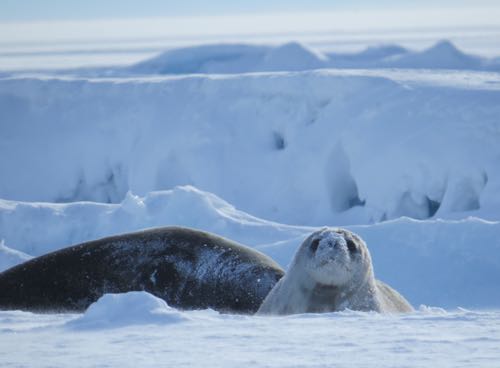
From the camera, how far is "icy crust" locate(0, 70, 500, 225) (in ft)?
33.7

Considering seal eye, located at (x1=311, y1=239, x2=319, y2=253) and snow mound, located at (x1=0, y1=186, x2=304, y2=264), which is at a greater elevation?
snow mound, located at (x1=0, y1=186, x2=304, y2=264)

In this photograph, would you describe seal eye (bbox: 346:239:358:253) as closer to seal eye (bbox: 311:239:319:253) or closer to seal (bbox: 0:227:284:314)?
seal eye (bbox: 311:239:319:253)

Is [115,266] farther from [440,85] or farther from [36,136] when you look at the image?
[36,136]

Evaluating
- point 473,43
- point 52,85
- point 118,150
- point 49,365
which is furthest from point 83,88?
point 473,43

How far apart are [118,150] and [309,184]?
274 centimetres

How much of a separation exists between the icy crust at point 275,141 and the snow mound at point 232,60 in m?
2.76

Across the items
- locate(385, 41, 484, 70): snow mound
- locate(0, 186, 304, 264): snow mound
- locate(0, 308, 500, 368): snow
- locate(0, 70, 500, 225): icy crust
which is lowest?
locate(0, 308, 500, 368): snow

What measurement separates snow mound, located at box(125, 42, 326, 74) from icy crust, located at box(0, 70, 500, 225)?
2.76 metres

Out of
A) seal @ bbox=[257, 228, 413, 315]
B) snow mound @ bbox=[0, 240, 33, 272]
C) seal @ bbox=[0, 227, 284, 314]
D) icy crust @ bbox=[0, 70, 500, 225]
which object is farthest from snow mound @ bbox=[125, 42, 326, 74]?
seal @ bbox=[257, 228, 413, 315]

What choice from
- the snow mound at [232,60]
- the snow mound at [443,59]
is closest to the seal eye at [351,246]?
the snow mound at [443,59]

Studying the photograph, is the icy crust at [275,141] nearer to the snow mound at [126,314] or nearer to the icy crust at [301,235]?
the icy crust at [301,235]

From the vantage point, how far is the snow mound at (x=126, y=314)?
3.21 m

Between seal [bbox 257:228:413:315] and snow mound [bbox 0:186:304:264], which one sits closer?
seal [bbox 257:228:413:315]

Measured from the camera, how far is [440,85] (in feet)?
37.4
